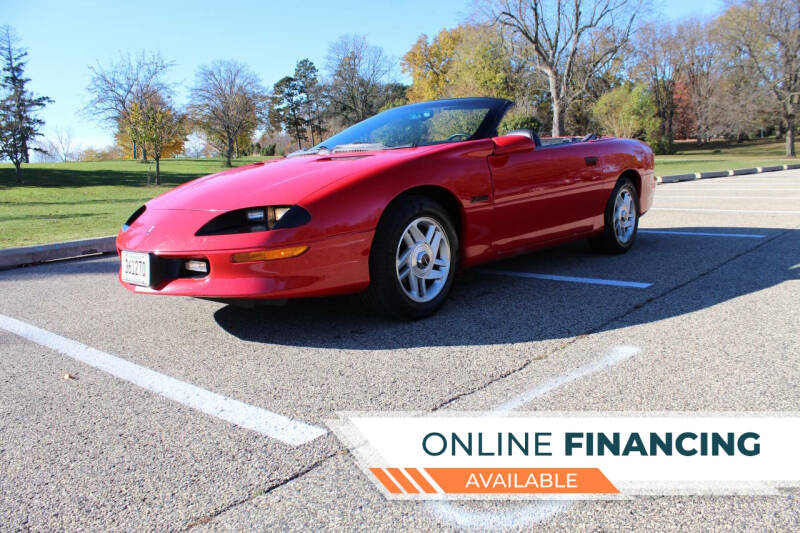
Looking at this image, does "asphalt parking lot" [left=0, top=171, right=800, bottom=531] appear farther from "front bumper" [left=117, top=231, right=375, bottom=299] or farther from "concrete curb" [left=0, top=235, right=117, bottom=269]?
"concrete curb" [left=0, top=235, right=117, bottom=269]

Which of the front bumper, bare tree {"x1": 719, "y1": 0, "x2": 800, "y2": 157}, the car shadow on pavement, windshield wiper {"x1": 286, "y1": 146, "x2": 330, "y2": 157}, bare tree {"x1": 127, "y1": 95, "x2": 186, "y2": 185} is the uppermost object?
bare tree {"x1": 719, "y1": 0, "x2": 800, "y2": 157}

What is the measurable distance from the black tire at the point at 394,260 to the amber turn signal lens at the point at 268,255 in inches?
17.8

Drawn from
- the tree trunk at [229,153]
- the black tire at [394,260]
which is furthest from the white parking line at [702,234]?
the tree trunk at [229,153]

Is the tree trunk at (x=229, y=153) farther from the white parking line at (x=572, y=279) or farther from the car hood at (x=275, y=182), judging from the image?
the car hood at (x=275, y=182)

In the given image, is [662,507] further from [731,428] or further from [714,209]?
[714,209]

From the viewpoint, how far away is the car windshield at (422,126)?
4051mm

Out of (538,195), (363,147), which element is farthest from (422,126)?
(538,195)

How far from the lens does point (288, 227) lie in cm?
300

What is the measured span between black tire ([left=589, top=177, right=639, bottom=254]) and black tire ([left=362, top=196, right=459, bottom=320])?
2155mm

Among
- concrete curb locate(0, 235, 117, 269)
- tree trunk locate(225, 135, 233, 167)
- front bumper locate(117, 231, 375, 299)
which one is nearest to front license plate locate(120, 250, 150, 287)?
front bumper locate(117, 231, 375, 299)

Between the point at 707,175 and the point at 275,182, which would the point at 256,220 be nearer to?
the point at 275,182

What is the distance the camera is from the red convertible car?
10.0 feet

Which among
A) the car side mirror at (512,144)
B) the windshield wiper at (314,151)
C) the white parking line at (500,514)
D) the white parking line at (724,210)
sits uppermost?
the windshield wiper at (314,151)

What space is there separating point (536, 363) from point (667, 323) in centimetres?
102
